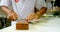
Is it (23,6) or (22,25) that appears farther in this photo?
(23,6)

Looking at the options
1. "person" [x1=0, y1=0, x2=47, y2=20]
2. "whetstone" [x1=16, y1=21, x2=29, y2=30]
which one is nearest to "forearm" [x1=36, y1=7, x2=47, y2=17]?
"person" [x1=0, y1=0, x2=47, y2=20]

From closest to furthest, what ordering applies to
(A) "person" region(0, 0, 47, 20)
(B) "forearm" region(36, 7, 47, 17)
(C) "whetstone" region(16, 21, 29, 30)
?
1. (C) "whetstone" region(16, 21, 29, 30)
2. (B) "forearm" region(36, 7, 47, 17)
3. (A) "person" region(0, 0, 47, 20)

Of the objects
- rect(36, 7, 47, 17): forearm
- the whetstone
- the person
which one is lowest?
the whetstone

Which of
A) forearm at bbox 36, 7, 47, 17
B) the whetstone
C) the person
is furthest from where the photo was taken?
the person

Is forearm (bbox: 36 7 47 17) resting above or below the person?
below

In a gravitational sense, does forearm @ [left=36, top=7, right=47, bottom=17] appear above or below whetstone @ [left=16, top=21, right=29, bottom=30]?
above

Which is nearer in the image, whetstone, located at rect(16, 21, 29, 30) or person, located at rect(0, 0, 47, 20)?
whetstone, located at rect(16, 21, 29, 30)

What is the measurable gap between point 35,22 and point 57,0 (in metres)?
0.81

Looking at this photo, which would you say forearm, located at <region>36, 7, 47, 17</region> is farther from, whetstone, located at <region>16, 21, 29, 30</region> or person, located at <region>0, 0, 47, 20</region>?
whetstone, located at <region>16, 21, 29, 30</region>

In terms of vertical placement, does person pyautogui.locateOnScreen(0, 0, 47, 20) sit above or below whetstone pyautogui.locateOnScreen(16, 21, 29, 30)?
above

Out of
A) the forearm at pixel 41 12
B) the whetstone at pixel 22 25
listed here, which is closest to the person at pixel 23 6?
the forearm at pixel 41 12

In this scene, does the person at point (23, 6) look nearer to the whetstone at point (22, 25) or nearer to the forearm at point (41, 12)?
the forearm at point (41, 12)

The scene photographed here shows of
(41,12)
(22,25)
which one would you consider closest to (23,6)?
(41,12)

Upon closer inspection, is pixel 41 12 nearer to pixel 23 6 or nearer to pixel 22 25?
pixel 23 6
